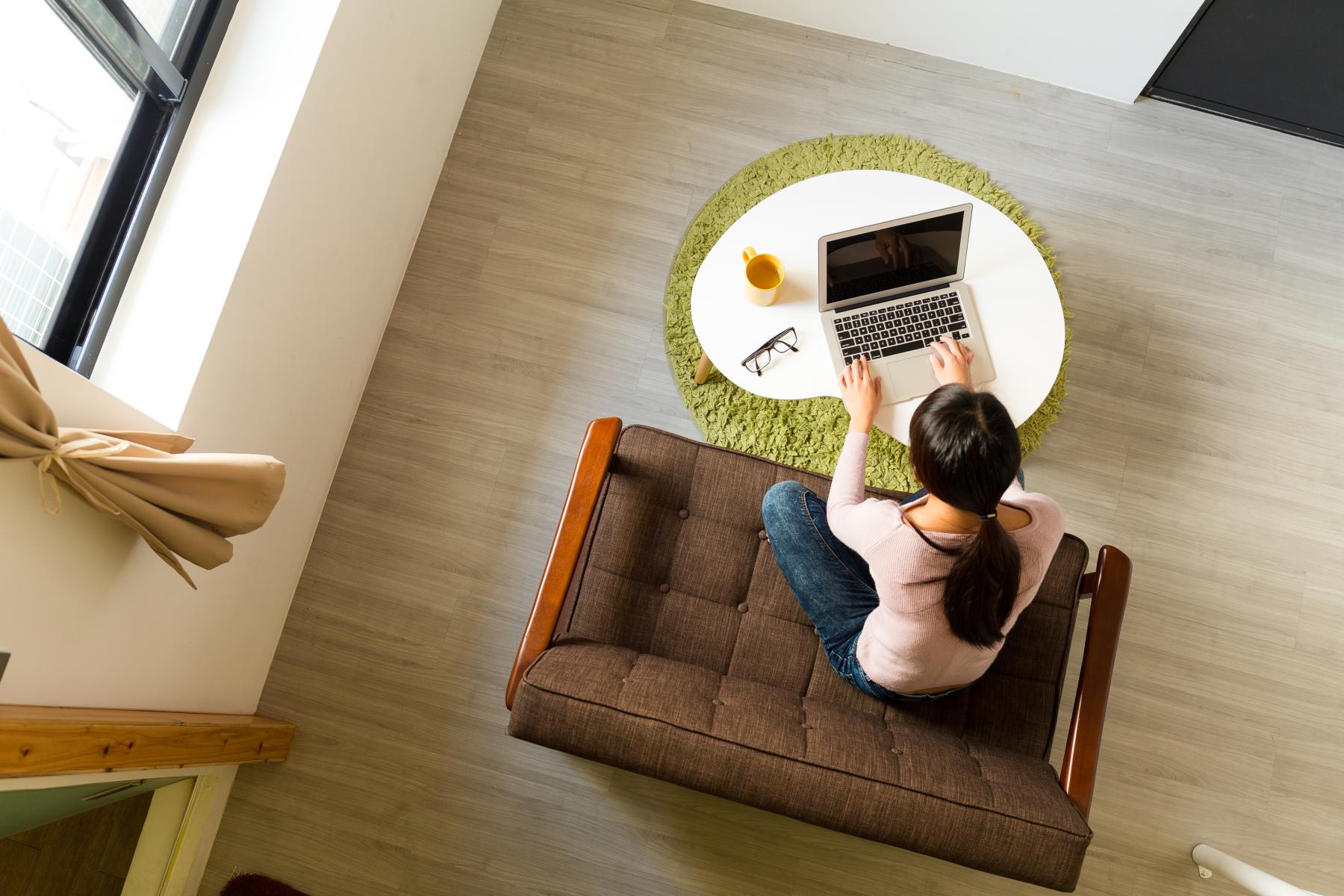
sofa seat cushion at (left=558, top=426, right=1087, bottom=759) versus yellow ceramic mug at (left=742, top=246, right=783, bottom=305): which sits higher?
yellow ceramic mug at (left=742, top=246, right=783, bottom=305)

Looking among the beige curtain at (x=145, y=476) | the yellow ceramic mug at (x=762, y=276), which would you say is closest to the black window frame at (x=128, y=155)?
the beige curtain at (x=145, y=476)

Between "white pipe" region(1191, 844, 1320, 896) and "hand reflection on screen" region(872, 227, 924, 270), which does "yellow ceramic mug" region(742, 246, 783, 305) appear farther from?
"white pipe" region(1191, 844, 1320, 896)

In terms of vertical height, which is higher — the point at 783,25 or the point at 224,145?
the point at 783,25

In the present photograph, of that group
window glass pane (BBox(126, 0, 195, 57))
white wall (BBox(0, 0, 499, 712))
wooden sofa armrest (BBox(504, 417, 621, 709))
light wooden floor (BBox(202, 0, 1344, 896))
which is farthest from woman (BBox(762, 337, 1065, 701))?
window glass pane (BBox(126, 0, 195, 57))

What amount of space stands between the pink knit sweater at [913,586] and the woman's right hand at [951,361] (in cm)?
27

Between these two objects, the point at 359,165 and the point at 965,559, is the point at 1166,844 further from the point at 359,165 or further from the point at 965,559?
the point at 359,165

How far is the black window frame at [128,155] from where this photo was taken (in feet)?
4.98

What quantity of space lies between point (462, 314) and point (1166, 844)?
234 cm

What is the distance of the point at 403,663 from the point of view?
7.22ft

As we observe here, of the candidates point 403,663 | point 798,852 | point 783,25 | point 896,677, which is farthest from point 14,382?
point 783,25

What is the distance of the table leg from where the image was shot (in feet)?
7.13

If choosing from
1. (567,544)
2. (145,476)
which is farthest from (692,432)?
(145,476)

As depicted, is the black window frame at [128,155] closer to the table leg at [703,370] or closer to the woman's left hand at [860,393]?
the table leg at [703,370]

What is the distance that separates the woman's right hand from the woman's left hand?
0.40 feet
